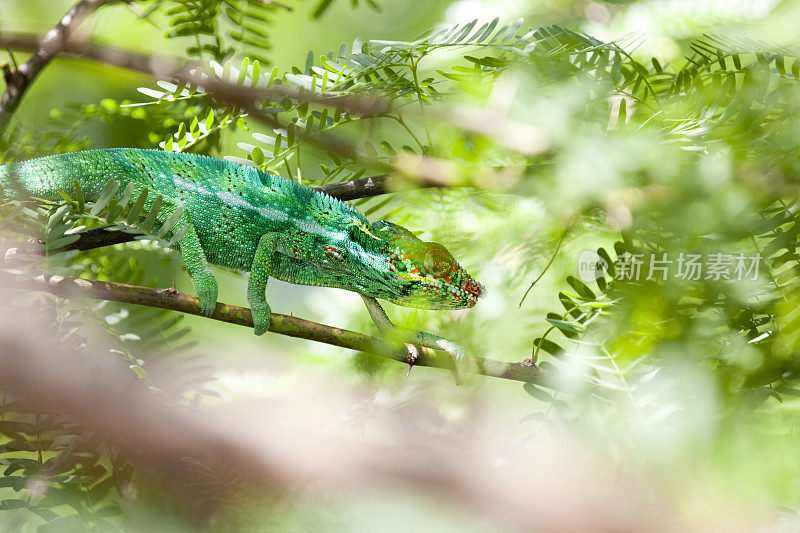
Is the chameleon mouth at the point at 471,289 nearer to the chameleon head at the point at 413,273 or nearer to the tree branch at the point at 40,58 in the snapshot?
the chameleon head at the point at 413,273

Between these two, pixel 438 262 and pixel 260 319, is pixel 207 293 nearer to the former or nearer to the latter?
pixel 260 319

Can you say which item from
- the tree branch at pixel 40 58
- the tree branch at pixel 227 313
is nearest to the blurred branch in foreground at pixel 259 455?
the tree branch at pixel 227 313

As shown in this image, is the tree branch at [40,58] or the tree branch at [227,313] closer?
the tree branch at [227,313]

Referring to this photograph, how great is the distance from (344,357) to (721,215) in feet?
1.38

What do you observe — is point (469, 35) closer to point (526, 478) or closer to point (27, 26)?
point (526, 478)

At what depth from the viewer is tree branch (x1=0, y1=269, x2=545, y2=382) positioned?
45 cm

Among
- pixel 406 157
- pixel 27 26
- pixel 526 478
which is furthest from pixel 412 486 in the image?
pixel 27 26

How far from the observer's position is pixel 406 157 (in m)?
0.63

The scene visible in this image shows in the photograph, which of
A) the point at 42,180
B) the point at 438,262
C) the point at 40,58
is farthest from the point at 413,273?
the point at 40,58

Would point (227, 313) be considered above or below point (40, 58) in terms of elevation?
below

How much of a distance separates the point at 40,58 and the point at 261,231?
30cm

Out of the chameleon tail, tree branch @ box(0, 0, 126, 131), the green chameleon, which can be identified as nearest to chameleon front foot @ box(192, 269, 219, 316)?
the green chameleon

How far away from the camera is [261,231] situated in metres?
0.56

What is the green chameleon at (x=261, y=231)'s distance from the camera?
50cm
